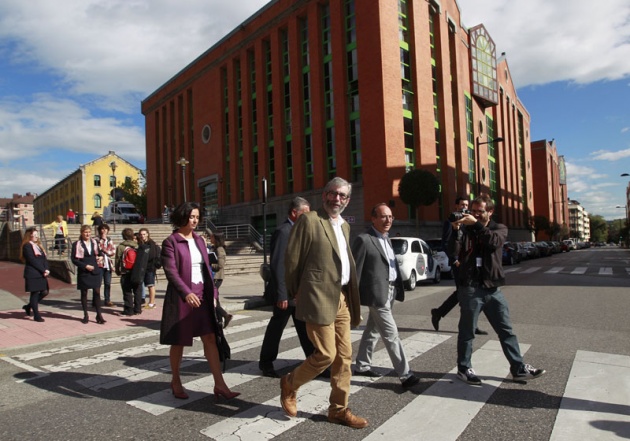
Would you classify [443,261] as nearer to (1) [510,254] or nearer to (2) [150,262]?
(2) [150,262]

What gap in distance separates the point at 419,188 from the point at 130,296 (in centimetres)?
1747

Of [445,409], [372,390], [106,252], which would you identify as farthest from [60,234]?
[445,409]

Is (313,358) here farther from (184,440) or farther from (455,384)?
(455,384)

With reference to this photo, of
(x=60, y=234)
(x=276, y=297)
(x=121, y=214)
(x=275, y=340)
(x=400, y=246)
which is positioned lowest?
(x=275, y=340)

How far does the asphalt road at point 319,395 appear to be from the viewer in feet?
10.5

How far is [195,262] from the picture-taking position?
12.9ft

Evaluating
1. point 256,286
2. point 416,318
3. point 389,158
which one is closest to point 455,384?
point 416,318

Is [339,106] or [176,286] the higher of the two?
[339,106]

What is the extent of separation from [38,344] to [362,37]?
25.7m

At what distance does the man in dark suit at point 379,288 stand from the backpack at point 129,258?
19.9 ft

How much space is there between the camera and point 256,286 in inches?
531

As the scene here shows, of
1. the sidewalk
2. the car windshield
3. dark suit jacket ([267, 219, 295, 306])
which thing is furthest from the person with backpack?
the car windshield

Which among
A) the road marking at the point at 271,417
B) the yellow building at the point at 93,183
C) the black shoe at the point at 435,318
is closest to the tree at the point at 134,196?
the yellow building at the point at 93,183

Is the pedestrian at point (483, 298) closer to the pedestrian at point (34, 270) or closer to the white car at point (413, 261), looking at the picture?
the pedestrian at point (34, 270)
